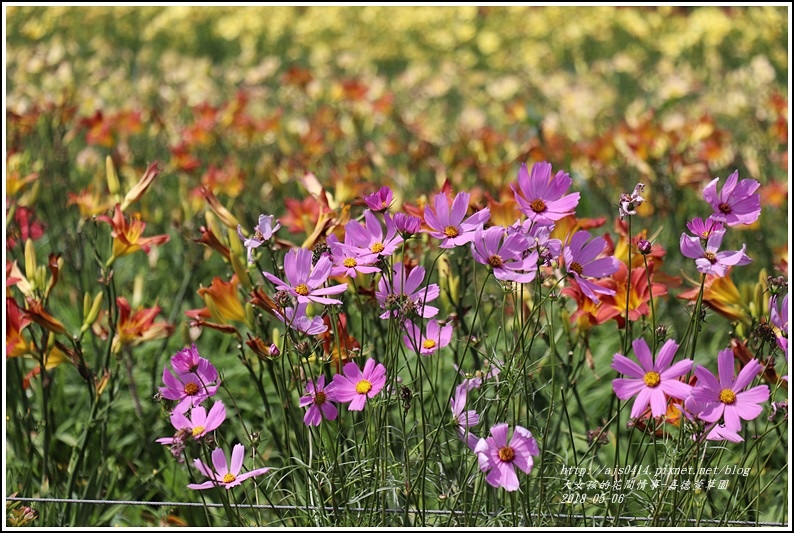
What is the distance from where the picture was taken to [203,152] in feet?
15.6

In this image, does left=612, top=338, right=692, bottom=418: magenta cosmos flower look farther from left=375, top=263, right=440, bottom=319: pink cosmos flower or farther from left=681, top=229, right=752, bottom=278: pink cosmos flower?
left=375, top=263, right=440, bottom=319: pink cosmos flower

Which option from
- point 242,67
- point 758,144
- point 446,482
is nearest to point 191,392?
point 446,482

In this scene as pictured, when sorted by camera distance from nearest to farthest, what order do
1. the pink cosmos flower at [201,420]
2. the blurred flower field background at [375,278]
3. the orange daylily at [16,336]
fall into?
the pink cosmos flower at [201,420], the blurred flower field background at [375,278], the orange daylily at [16,336]

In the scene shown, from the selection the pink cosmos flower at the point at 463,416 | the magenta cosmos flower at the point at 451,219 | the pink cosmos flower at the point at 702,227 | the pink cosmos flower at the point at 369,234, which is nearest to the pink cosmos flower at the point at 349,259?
the pink cosmos flower at the point at 369,234

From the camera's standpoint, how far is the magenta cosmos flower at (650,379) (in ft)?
4.12

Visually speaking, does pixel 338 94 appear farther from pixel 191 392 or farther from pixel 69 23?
pixel 69 23

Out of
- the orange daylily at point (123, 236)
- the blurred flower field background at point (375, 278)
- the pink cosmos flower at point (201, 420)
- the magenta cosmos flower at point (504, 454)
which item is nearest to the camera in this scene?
the magenta cosmos flower at point (504, 454)

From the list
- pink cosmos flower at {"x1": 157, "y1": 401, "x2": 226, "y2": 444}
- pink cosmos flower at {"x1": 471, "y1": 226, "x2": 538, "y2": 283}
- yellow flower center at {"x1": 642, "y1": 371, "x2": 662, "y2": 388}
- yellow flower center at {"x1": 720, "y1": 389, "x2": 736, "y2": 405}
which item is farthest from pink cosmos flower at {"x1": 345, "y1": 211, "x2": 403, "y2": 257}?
yellow flower center at {"x1": 720, "y1": 389, "x2": 736, "y2": 405}

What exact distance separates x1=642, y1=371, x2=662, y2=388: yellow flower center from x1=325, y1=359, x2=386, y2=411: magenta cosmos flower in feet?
1.43

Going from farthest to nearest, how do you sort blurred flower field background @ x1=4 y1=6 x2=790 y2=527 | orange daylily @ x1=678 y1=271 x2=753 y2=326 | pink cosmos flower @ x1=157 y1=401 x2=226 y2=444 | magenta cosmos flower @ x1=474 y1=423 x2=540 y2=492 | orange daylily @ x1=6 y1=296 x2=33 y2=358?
orange daylily @ x1=6 y1=296 x2=33 y2=358 < orange daylily @ x1=678 y1=271 x2=753 y2=326 < blurred flower field background @ x1=4 y1=6 x2=790 y2=527 < pink cosmos flower @ x1=157 y1=401 x2=226 y2=444 < magenta cosmos flower @ x1=474 y1=423 x2=540 y2=492

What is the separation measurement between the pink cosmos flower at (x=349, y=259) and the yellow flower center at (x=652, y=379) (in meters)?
0.47

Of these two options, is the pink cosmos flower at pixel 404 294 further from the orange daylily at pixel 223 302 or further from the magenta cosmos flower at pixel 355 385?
the orange daylily at pixel 223 302

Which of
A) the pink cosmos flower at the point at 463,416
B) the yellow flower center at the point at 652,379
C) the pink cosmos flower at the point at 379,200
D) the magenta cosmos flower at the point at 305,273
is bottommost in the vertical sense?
the pink cosmos flower at the point at 463,416

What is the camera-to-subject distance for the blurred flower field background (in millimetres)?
1508
